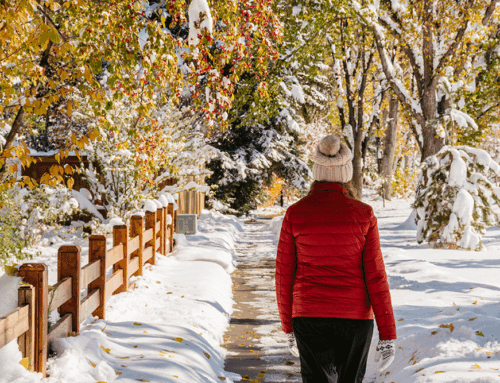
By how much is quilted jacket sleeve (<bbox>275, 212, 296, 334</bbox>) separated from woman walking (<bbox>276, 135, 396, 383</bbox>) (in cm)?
3

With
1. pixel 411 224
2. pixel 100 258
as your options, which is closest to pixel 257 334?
pixel 100 258

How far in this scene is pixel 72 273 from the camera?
4.36 meters

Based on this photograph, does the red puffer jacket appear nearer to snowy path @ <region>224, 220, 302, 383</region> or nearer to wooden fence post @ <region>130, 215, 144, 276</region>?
snowy path @ <region>224, 220, 302, 383</region>

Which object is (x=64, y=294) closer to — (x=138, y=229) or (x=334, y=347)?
(x=334, y=347)

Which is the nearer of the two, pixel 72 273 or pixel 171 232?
pixel 72 273

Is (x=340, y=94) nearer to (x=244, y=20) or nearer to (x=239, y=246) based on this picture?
(x=239, y=246)

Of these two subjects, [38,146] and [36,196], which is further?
[38,146]

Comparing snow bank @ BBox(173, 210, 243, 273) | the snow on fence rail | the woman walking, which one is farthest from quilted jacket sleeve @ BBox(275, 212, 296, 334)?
snow bank @ BBox(173, 210, 243, 273)

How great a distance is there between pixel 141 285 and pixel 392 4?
438 inches

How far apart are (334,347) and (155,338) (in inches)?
104

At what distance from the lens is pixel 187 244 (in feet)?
40.1

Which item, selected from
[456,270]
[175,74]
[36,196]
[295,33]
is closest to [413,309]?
[456,270]

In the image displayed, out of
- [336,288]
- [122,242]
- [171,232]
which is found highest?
[336,288]

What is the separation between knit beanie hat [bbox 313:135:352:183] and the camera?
3.07 meters
